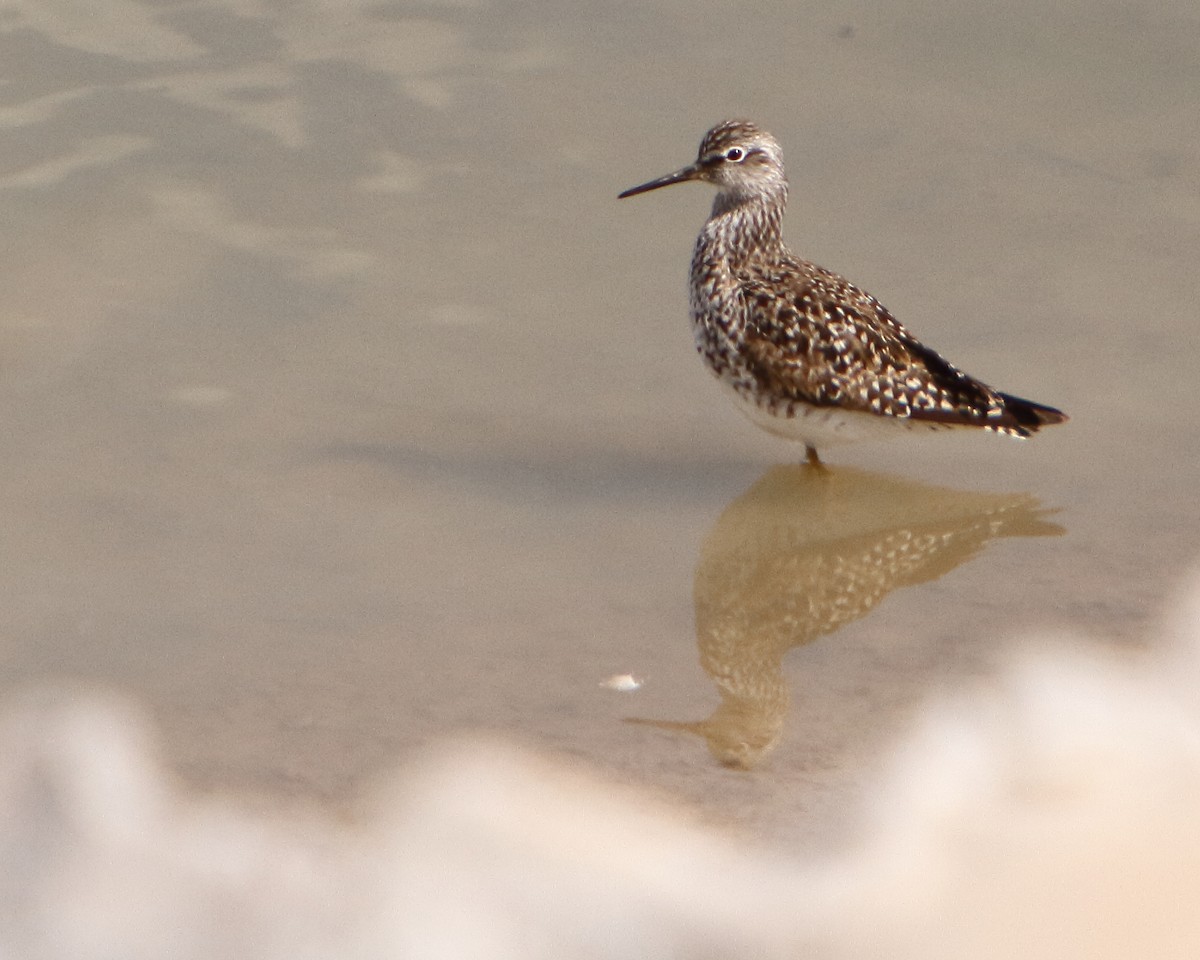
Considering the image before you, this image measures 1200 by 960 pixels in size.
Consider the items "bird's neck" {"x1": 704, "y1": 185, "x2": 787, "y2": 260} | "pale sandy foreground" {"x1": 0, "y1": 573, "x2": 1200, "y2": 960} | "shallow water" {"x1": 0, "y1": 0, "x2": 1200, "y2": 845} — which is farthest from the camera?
"bird's neck" {"x1": 704, "y1": 185, "x2": 787, "y2": 260}

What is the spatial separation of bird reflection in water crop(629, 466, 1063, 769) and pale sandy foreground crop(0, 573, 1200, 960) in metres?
0.55

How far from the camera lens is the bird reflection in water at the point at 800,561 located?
5.85 metres

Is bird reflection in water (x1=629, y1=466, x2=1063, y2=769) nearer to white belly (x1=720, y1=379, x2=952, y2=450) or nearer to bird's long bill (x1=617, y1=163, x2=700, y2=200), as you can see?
white belly (x1=720, y1=379, x2=952, y2=450)

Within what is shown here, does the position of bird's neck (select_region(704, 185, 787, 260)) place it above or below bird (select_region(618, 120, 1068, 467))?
above

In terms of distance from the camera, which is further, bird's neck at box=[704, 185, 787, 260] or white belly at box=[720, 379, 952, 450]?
bird's neck at box=[704, 185, 787, 260]

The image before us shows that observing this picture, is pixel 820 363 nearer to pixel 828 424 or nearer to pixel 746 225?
pixel 828 424

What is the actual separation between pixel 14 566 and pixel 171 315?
199 cm

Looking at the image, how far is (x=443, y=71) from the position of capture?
33.4ft

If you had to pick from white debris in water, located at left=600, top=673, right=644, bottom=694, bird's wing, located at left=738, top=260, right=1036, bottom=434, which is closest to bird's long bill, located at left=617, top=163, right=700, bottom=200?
bird's wing, located at left=738, top=260, right=1036, bottom=434

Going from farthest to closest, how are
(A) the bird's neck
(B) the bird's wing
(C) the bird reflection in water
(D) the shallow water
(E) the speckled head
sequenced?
(E) the speckled head < (A) the bird's neck < (B) the bird's wing < (D) the shallow water < (C) the bird reflection in water

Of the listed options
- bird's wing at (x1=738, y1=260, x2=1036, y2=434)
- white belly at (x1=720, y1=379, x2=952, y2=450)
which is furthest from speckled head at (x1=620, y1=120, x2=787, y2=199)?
white belly at (x1=720, y1=379, x2=952, y2=450)

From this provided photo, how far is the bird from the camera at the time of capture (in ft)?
23.4

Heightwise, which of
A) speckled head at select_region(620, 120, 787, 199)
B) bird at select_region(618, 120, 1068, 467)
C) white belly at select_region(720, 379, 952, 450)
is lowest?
white belly at select_region(720, 379, 952, 450)

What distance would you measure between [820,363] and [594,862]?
2.87 meters
